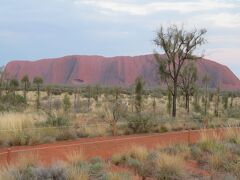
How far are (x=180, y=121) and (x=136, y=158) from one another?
49.5 feet

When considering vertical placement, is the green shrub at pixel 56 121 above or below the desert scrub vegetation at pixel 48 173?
below

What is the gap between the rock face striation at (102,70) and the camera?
491 feet

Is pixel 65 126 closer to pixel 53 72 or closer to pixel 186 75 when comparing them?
pixel 186 75

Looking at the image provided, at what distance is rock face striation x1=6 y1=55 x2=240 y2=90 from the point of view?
150 m

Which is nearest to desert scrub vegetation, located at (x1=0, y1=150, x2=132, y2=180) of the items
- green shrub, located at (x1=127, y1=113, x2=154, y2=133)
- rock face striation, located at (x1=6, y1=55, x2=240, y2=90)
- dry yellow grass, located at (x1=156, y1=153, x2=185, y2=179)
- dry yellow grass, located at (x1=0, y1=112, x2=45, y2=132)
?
dry yellow grass, located at (x1=156, y1=153, x2=185, y2=179)

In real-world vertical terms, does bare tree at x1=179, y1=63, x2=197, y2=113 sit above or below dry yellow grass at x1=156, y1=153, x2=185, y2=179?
above

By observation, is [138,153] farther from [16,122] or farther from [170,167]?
[16,122]

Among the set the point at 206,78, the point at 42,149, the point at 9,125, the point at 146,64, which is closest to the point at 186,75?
the point at 206,78

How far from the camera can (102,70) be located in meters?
157

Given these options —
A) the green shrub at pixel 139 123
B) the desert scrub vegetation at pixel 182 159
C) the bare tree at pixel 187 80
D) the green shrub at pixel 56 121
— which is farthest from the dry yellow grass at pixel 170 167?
Answer: the bare tree at pixel 187 80

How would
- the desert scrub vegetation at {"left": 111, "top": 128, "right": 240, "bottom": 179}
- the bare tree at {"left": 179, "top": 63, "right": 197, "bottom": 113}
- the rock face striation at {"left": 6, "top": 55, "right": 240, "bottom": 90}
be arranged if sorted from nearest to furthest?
the desert scrub vegetation at {"left": 111, "top": 128, "right": 240, "bottom": 179} < the bare tree at {"left": 179, "top": 63, "right": 197, "bottom": 113} < the rock face striation at {"left": 6, "top": 55, "right": 240, "bottom": 90}

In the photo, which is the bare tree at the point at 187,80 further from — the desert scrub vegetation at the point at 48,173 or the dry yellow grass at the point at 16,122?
the desert scrub vegetation at the point at 48,173

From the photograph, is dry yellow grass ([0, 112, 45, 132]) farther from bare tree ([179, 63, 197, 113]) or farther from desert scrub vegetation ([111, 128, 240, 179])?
bare tree ([179, 63, 197, 113])

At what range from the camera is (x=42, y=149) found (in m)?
16.3
